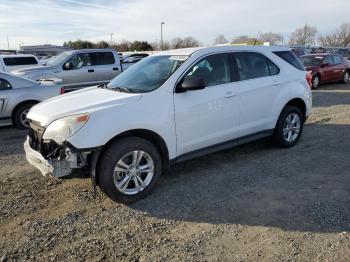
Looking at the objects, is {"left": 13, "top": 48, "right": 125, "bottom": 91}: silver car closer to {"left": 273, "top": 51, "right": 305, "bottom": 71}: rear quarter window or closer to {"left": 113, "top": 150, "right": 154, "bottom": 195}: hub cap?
{"left": 273, "top": 51, "right": 305, "bottom": 71}: rear quarter window

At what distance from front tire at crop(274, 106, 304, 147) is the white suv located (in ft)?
0.08

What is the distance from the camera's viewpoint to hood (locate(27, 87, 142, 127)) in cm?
441

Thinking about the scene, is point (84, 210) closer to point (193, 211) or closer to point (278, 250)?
point (193, 211)

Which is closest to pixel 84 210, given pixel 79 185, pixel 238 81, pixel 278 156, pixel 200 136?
pixel 79 185

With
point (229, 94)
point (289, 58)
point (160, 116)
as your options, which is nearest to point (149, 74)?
point (160, 116)

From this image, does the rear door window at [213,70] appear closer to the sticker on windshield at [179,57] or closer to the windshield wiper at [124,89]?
the sticker on windshield at [179,57]

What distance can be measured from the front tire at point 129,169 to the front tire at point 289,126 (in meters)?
2.63

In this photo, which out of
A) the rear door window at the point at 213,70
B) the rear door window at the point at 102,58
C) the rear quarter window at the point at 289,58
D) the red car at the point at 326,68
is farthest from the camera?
the red car at the point at 326,68

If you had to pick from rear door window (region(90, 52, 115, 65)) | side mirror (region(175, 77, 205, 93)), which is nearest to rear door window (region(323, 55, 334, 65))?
rear door window (region(90, 52, 115, 65))

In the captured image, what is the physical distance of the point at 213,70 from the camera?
543 centimetres

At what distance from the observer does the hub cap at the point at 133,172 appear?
4.48 metres

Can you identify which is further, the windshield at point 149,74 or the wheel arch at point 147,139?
the windshield at point 149,74

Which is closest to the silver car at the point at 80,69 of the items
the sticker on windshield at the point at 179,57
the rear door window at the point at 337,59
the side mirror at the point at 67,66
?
the side mirror at the point at 67,66

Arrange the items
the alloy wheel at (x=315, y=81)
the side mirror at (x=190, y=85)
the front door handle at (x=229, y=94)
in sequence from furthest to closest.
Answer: the alloy wheel at (x=315, y=81) → the front door handle at (x=229, y=94) → the side mirror at (x=190, y=85)
